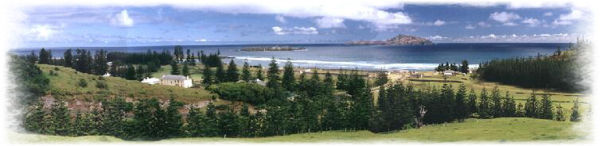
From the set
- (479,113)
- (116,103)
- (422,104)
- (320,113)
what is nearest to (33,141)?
(116,103)

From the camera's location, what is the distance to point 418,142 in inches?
624

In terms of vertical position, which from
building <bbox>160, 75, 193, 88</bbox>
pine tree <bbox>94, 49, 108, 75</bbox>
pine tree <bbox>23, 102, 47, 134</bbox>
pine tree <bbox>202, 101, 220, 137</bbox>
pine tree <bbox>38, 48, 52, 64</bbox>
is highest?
pine tree <bbox>38, 48, 52, 64</bbox>

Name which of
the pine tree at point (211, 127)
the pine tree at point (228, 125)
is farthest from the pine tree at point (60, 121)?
the pine tree at point (228, 125)

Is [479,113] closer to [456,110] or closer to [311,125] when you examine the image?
[456,110]

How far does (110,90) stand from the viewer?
108 feet

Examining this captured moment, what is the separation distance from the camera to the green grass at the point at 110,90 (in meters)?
30.5

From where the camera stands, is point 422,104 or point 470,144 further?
point 422,104

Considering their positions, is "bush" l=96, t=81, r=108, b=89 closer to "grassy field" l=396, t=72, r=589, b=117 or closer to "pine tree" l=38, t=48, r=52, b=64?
"grassy field" l=396, t=72, r=589, b=117

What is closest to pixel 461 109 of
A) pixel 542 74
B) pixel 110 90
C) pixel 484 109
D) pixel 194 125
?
pixel 484 109

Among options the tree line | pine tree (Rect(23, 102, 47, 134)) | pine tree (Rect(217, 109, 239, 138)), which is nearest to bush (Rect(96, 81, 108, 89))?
Answer: the tree line

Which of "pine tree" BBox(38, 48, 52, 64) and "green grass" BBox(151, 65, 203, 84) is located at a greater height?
"pine tree" BBox(38, 48, 52, 64)

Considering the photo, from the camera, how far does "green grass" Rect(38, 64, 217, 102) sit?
99.9ft

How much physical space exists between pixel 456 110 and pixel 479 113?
219 cm

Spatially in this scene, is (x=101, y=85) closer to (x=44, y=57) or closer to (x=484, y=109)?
(x=484, y=109)
